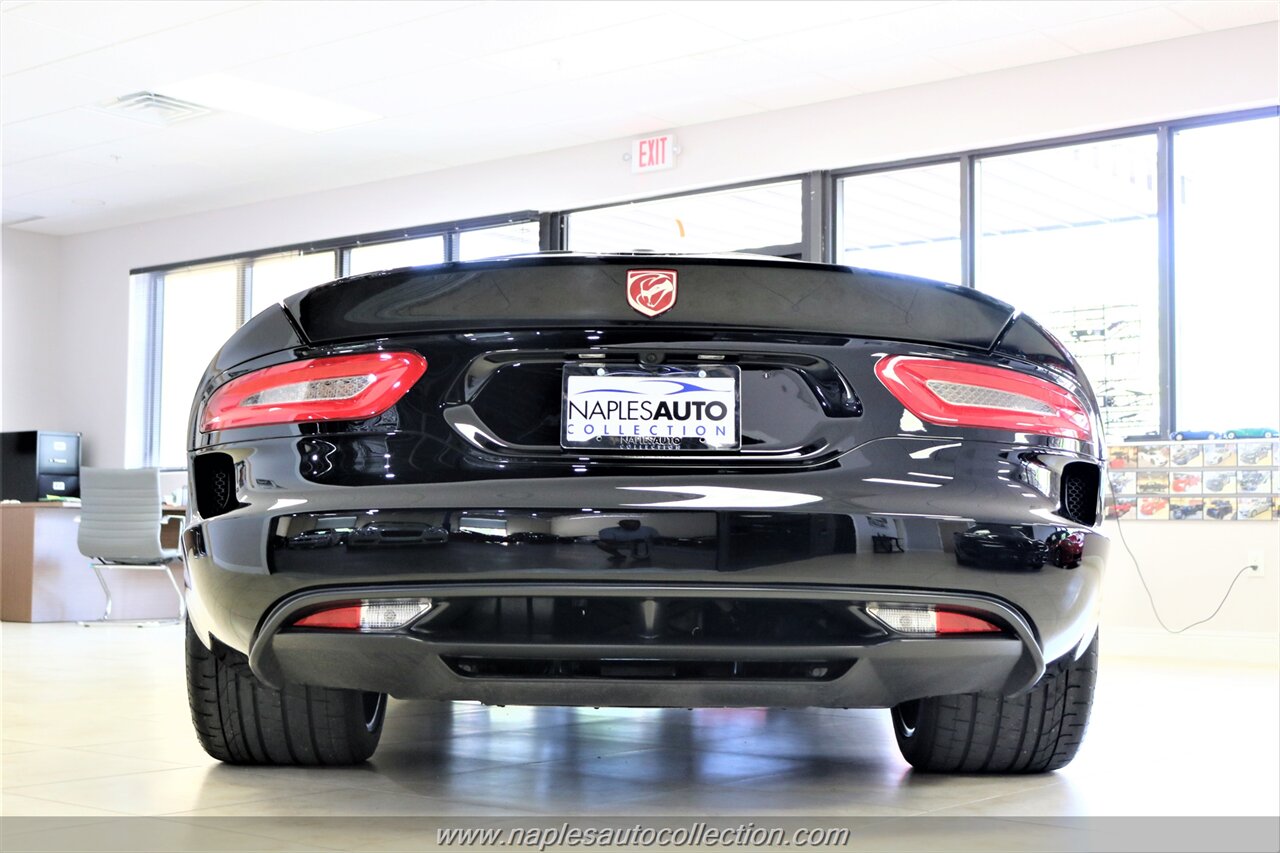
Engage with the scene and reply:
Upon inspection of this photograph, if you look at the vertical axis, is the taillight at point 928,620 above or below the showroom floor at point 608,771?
above

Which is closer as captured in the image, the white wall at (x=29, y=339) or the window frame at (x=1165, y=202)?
the window frame at (x=1165, y=202)

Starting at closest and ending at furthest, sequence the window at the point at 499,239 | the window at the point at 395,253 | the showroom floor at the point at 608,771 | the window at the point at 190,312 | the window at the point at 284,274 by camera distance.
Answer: the showroom floor at the point at 608,771 → the window at the point at 499,239 → the window at the point at 395,253 → the window at the point at 284,274 → the window at the point at 190,312

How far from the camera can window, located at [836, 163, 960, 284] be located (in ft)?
26.3

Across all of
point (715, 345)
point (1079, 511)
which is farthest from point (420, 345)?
point (1079, 511)

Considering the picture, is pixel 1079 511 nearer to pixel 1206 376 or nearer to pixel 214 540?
pixel 214 540

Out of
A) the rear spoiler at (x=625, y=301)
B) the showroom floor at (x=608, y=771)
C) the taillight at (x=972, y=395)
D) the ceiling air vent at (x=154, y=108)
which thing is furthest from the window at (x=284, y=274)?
A: the taillight at (x=972, y=395)

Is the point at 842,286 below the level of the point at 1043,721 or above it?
above

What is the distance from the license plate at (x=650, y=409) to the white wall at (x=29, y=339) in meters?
11.9

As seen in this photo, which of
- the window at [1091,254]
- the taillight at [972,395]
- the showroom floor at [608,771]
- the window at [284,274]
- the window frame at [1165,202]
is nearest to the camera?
the taillight at [972,395]

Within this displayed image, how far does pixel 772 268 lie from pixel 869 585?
0.46m

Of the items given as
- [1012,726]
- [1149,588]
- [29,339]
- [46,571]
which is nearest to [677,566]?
[1012,726]

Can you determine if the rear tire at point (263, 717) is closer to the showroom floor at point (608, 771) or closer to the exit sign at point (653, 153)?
the showroom floor at point (608, 771)

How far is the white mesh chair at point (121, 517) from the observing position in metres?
8.44

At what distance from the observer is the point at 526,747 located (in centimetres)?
259
